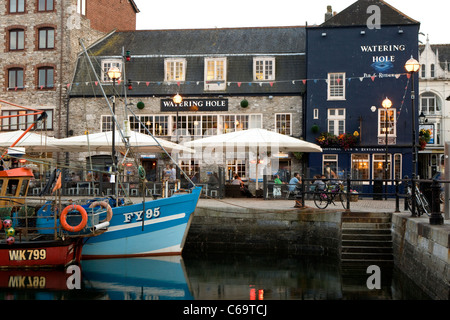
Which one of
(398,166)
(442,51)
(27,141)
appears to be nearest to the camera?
(27,141)

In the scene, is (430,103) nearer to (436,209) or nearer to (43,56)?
(43,56)

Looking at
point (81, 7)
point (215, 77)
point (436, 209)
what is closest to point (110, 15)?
point (81, 7)

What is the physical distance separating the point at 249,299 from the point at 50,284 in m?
4.47

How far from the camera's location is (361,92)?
85.1 ft

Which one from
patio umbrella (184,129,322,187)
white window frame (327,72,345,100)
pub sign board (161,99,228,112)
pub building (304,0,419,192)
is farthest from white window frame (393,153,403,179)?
pub sign board (161,99,228,112)

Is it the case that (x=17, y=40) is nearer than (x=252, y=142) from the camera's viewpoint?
No

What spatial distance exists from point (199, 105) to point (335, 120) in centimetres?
700

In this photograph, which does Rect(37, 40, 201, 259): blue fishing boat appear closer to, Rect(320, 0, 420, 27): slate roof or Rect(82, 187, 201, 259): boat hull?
Rect(82, 187, 201, 259): boat hull

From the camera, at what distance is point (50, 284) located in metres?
11.4

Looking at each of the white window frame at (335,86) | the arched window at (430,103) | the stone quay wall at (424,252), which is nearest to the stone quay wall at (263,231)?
the stone quay wall at (424,252)

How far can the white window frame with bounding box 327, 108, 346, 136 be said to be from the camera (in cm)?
2603

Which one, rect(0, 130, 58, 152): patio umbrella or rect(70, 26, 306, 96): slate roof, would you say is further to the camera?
rect(70, 26, 306, 96): slate roof

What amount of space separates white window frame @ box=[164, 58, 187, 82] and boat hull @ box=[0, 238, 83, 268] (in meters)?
16.4
